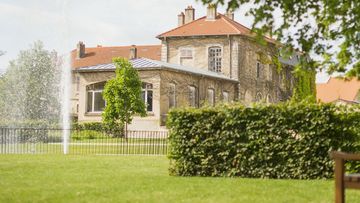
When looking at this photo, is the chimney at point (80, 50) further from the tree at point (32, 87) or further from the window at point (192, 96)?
the window at point (192, 96)

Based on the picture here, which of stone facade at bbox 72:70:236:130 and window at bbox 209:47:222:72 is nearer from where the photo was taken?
stone facade at bbox 72:70:236:130

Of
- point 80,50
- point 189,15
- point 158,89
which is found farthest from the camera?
point 80,50

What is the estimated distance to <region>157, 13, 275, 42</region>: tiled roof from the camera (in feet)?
145

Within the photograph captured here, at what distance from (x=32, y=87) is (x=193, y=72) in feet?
54.7

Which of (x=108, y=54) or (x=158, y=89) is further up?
(x=108, y=54)

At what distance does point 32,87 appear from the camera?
48500 millimetres

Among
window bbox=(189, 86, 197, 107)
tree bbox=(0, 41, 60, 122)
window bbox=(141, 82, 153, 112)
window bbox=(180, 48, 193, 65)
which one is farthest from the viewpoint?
tree bbox=(0, 41, 60, 122)

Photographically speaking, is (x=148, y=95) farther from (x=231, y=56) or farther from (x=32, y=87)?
(x=32, y=87)

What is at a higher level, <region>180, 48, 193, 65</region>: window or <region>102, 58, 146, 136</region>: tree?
<region>180, 48, 193, 65</region>: window

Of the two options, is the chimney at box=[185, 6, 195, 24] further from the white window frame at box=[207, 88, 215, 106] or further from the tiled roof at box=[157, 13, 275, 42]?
the white window frame at box=[207, 88, 215, 106]

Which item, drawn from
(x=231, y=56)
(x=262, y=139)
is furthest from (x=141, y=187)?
(x=231, y=56)

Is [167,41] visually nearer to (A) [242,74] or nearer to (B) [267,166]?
(A) [242,74]

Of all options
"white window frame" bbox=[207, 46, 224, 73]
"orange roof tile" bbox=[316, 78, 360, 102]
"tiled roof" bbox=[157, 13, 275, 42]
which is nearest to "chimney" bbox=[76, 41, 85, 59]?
"tiled roof" bbox=[157, 13, 275, 42]

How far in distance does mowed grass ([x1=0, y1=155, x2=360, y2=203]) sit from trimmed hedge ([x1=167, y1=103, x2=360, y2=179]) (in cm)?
73
